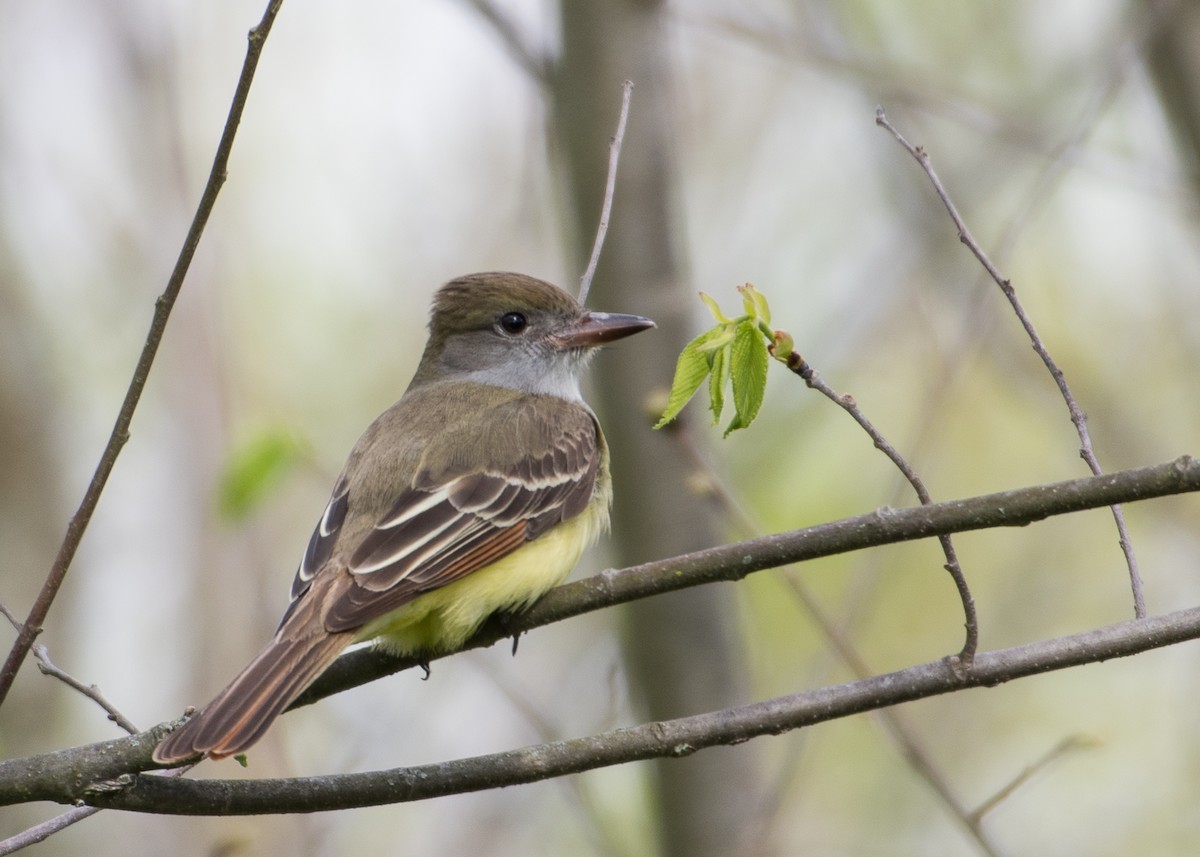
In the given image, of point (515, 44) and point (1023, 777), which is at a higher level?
point (515, 44)

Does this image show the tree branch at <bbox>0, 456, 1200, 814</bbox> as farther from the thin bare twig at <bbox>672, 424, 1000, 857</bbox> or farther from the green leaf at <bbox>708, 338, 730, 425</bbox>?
the thin bare twig at <bbox>672, 424, 1000, 857</bbox>

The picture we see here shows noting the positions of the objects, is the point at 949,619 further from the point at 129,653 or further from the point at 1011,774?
the point at 129,653

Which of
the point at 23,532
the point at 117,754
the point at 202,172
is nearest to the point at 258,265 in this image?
the point at 202,172

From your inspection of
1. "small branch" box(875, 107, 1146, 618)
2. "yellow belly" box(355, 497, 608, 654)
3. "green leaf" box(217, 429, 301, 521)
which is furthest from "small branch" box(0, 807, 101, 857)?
"small branch" box(875, 107, 1146, 618)

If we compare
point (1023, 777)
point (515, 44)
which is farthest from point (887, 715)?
point (515, 44)

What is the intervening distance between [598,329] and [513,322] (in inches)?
22.1

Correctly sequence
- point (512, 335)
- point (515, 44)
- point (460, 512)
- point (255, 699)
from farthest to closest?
1. point (515, 44)
2. point (512, 335)
3. point (460, 512)
4. point (255, 699)

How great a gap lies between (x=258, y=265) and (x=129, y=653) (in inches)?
157

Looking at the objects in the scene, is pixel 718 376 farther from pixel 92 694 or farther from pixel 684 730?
pixel 92 694

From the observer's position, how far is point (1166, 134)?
275 inches

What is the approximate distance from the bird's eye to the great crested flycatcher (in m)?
0.01

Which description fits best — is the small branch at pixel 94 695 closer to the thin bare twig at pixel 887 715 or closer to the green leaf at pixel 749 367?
the green leaf at pixel 749 367

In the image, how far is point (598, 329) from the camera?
5.38 metres

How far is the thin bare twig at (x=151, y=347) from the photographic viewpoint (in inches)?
109
